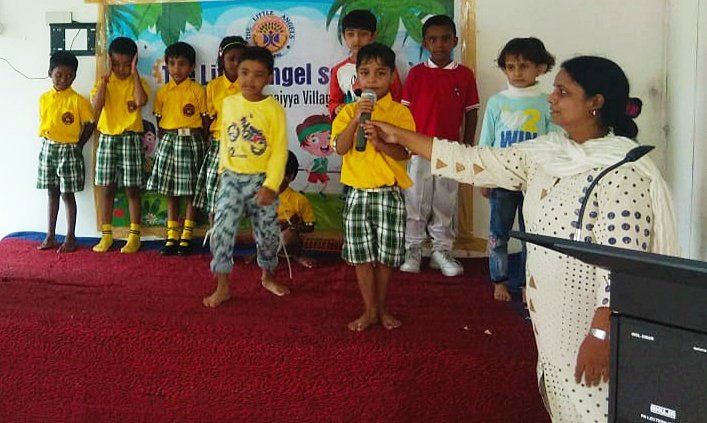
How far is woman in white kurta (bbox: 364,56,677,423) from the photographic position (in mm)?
1532

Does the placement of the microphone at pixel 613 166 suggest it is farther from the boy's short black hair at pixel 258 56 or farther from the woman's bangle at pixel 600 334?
the boy's short black hair at pixel 258 56

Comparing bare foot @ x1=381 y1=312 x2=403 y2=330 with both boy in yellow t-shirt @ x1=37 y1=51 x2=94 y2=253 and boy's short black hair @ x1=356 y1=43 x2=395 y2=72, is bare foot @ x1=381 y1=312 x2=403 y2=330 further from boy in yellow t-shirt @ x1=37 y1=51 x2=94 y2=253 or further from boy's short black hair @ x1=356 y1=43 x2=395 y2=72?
boy in yellow t-shirt @ x1=37 y1=51 x2=94 y2=253

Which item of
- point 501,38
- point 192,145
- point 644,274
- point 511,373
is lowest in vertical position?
point 511,373

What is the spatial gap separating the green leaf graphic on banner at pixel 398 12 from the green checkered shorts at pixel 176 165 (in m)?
1.19

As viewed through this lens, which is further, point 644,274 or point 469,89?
point 469,89

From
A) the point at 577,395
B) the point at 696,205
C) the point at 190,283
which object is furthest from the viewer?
the point at 190,283

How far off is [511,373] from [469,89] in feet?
5.89

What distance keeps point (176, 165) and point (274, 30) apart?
39.7 inches

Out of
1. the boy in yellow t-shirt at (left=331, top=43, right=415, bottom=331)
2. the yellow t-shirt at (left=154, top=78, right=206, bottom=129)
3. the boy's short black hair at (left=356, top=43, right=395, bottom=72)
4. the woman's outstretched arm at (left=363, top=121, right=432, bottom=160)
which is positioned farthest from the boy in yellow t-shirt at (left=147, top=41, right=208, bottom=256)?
the woman's outstretched arm at (left=363, top=121, right=432, bottom=160)

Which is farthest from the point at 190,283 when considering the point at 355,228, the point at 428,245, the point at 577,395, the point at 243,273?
the point at 577,395

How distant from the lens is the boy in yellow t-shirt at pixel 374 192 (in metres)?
2.58

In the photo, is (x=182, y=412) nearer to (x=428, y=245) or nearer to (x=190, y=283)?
(x=190, y=283)

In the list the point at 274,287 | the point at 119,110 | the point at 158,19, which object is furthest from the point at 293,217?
the point at 158,19

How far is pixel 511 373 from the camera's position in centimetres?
226
